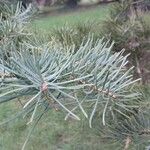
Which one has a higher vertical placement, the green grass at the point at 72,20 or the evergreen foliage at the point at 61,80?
the evergreen foliage at the point at 61,80

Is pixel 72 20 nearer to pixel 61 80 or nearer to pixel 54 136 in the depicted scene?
pixel 54 136

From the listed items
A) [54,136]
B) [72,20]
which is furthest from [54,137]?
[72,20]

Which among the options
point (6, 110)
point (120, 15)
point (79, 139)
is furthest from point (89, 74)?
point (6, 110)

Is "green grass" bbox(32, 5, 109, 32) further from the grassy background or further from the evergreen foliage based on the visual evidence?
the evergreen foliage

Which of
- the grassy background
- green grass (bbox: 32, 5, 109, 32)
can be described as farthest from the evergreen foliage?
the grassy background

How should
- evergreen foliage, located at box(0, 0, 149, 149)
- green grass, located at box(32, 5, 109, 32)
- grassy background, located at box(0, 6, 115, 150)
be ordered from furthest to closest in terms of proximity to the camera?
grassy background, located at box(0, 6, 115, 150) → green grass, located at box(32, 5, 109, 32) → evergreen foliage, located at box(0, 0, 149, 149)

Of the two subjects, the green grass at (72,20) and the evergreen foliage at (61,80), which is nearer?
the evergreen foliage at (61,80)

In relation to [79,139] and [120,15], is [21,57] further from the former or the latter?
[79,139]

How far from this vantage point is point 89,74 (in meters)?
0.37

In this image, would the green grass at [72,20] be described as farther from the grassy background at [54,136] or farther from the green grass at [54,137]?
the green grass at [54,137]

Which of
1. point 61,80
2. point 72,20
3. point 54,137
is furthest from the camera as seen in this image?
point 72,20

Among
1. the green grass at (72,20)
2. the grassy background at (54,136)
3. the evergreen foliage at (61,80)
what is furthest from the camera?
the grassy background at (54,136)

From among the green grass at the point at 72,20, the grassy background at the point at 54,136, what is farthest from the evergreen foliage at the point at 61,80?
the grassy background at the point at 54,136

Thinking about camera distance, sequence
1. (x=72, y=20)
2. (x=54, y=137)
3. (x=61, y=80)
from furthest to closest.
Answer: (x=72, y=20) < (x=54, y=137) < (x=61, y=80)
